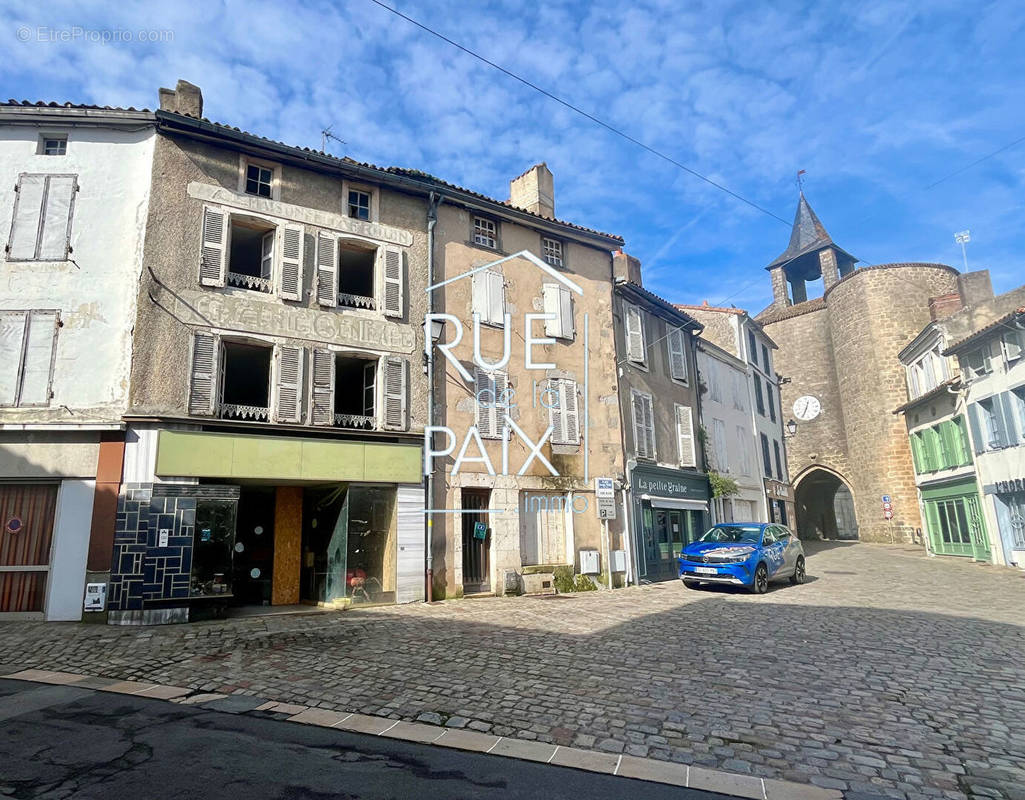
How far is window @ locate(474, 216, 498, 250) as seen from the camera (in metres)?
15.3

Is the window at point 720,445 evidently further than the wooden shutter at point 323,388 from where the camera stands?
Yes

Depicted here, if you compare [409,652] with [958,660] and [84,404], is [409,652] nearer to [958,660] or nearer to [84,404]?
[958,660]

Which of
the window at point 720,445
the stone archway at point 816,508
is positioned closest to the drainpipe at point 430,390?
the window at point 720,445

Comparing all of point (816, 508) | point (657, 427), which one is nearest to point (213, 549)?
point (657, 427)

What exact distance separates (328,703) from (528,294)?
11.7m

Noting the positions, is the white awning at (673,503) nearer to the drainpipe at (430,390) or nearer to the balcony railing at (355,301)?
the drainpipe at (430,390)

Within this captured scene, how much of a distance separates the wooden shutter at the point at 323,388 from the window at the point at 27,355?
4252mm

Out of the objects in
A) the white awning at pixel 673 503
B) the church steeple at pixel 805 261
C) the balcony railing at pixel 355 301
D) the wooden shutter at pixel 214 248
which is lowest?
the white awning at pixel 673 503

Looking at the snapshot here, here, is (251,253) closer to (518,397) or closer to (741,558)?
(518,397)

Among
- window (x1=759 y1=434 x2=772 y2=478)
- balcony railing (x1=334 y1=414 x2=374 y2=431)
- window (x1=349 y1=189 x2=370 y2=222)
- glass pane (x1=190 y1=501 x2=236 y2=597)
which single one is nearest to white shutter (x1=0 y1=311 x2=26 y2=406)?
glass pane (x1=190 y1=501 x2=236 y2=597)

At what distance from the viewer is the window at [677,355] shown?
20156mm

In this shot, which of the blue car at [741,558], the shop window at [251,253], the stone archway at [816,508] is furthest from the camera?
the stone archway at [816,508]

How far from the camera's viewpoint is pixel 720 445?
22.2m

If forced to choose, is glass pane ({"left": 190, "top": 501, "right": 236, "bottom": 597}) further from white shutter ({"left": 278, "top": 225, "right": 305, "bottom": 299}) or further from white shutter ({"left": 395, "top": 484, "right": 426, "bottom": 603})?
white shutter ({"left": 278, "top": 225, "right": 305, "bottom": 299})
